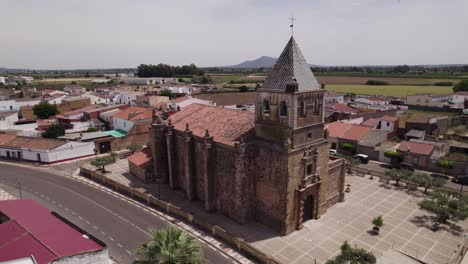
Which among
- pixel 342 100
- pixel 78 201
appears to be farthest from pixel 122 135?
pixel 342 100

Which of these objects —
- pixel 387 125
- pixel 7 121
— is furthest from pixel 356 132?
pixel 7 121

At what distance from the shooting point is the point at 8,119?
7444 cm

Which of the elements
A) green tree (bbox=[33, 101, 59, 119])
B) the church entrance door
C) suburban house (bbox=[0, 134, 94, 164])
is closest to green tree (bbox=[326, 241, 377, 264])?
the church entrance door

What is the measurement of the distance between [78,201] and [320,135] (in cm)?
3111

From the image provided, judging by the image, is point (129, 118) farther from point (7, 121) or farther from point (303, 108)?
point (303, 108)

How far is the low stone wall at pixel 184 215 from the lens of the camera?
88.4 ft

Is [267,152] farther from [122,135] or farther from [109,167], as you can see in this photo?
[122,135]

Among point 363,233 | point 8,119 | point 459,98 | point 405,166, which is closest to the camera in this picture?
point 363,233

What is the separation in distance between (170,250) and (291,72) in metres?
19.9

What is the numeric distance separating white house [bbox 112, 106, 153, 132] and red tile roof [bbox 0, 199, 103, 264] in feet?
130

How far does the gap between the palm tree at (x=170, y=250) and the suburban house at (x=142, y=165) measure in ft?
87.7

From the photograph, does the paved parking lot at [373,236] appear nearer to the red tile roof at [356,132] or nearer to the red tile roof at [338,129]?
the red tile roof at [356,132]

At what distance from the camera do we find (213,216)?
1355 inches

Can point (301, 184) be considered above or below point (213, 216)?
above
